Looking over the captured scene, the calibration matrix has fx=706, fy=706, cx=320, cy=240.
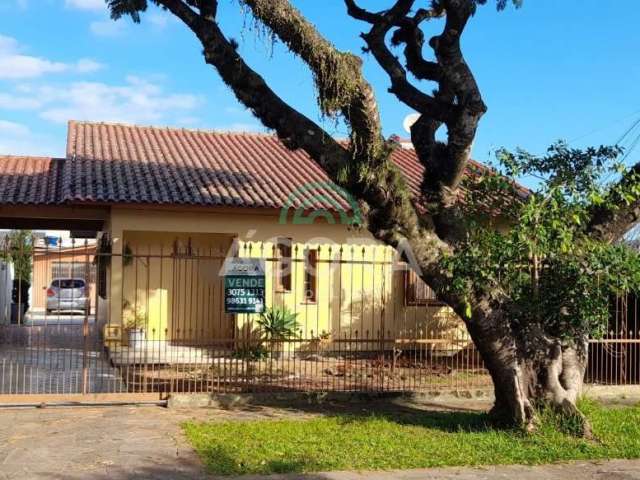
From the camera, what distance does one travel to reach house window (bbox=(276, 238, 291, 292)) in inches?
579

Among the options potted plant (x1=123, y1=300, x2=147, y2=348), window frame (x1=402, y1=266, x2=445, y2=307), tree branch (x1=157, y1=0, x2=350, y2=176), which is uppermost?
tree branch (x1=157, y1=0, x2=350, y2=176)

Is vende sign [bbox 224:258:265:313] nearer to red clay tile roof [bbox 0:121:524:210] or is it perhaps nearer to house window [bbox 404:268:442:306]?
red clay tile roof [bbox 0:121:524:210]

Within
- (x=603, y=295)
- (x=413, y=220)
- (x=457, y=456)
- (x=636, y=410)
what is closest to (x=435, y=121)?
(x=413, y=220)

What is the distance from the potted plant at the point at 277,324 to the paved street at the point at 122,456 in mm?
5123

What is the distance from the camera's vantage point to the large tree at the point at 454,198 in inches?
313

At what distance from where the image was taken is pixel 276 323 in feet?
45.5

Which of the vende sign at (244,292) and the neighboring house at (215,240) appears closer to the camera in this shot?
the vende sign at (244,292)

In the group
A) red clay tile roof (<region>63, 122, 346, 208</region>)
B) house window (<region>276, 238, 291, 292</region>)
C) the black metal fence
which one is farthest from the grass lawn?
red clay tile roof (<region>63, 122, 346, 208</region>)

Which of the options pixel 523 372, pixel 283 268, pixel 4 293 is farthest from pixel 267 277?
pixel 4 293

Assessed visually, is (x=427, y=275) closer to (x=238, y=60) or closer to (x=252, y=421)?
(x=252, y=421)

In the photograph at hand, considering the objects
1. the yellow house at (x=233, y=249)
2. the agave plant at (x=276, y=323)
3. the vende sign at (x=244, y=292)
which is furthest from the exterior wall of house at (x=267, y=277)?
the vende sign at (x=244, y=292)

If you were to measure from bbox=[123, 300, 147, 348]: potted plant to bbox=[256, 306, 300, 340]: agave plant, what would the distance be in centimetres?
233

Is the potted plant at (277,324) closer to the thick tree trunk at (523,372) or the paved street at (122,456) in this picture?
the paved street at (122,456)

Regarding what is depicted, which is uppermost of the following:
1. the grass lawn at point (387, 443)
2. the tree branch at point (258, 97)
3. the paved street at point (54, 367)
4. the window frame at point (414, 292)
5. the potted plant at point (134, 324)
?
the tree branch at point (258, 97)
